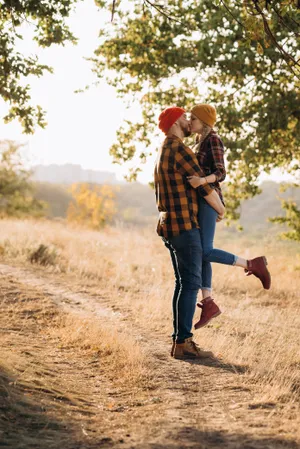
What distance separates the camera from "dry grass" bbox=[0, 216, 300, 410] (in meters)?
5.54

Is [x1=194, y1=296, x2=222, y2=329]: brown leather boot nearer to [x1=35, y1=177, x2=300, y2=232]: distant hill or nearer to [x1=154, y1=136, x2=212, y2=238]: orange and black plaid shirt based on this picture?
[x1=154, y1=136, x2=212, y2=238]: orange and black plaid shirt

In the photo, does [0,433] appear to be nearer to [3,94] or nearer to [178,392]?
[178,392]

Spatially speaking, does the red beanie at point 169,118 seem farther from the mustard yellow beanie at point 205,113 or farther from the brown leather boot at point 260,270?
the brown leather boot at point 260,270

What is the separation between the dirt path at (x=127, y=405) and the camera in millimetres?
3539

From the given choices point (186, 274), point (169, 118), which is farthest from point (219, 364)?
point (169, 118)

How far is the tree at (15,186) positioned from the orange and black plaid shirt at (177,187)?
2659 cm

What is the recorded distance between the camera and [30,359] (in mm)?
5473

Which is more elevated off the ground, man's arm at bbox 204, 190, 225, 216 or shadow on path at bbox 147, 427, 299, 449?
man's arm at bbox 204, 190, 225, 216

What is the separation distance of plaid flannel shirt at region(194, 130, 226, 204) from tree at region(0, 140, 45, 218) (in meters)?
26.5

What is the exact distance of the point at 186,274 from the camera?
17.8 ft

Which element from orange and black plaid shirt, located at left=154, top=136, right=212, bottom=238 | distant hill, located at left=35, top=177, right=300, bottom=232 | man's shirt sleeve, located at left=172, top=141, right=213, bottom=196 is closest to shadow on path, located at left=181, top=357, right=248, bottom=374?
orange and black plaid shirt, located at left=154, top=136, right=212, bottom=238

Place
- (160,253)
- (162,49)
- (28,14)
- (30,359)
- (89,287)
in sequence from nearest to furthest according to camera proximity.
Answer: (30,359)
(28,14)
(89,287)
(162,49)
(160,253)

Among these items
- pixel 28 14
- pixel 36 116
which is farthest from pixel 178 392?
pixel 28 14

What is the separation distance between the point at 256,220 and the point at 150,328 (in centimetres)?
7940
